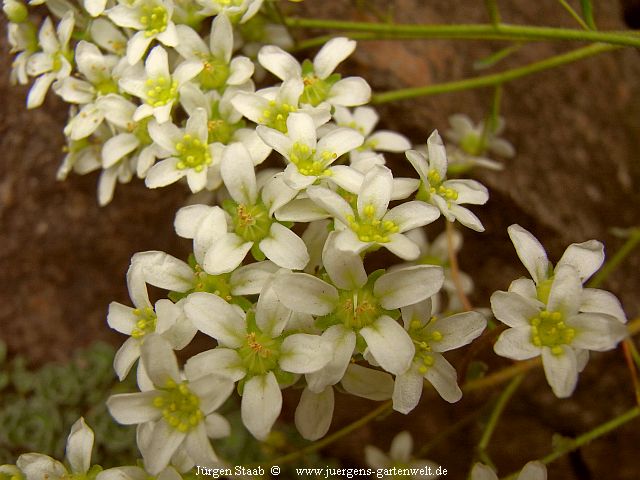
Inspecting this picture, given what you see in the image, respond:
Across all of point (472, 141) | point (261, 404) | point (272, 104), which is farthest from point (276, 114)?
point (472, 141)

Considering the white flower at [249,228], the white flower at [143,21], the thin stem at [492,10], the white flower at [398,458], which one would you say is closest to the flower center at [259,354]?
the white flower at [249,228]

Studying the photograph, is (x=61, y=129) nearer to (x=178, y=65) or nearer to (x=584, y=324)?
(x=178, y=65)

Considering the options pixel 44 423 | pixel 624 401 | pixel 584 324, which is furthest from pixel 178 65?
pixel 624 401

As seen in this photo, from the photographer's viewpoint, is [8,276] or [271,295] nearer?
[271,295]

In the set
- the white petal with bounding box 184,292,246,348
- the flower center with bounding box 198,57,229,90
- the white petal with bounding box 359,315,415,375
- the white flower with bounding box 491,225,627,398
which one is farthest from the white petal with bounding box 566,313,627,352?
the flower center with bounding box 198,57,229,90

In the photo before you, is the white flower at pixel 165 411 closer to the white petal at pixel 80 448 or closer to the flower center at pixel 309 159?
the white petal at pixel 80 448

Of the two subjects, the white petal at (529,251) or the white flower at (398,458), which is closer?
the white petal at (529,251)
